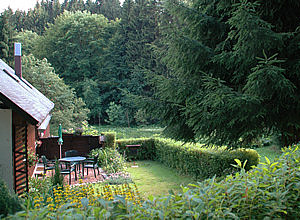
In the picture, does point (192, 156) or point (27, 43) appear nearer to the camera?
point (192, 156)

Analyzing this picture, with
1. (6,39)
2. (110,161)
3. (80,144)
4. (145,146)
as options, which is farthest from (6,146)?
(6,39)

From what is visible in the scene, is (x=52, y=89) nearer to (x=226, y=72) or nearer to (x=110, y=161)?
(x=110, y=161)

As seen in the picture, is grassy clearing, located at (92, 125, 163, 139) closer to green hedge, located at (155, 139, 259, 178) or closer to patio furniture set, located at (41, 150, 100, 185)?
green hedge, located at (155, 139, 259, 178)

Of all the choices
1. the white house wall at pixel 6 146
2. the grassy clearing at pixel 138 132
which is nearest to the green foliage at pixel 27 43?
the grassy clearing at pixel 138 132

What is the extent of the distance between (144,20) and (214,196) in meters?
36.3

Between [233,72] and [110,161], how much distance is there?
7408 millimetres

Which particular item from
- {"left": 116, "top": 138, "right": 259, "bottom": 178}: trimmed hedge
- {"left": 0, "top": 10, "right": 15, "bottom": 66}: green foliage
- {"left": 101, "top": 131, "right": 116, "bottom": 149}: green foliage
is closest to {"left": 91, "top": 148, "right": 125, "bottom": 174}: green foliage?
{"left": 101, "top": 131, "right": 116, "bottom": 149}: green foliage

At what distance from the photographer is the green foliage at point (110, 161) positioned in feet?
35.9

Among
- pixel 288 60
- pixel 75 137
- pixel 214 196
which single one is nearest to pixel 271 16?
pixel 288 60

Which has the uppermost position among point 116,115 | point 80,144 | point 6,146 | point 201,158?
point 6,146

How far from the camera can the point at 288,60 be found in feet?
18.1

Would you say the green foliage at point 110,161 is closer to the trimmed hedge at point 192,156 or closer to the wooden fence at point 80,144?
the wooden fence at point 80,144

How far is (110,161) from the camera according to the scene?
1195cm

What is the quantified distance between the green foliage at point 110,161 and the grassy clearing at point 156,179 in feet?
2.23
